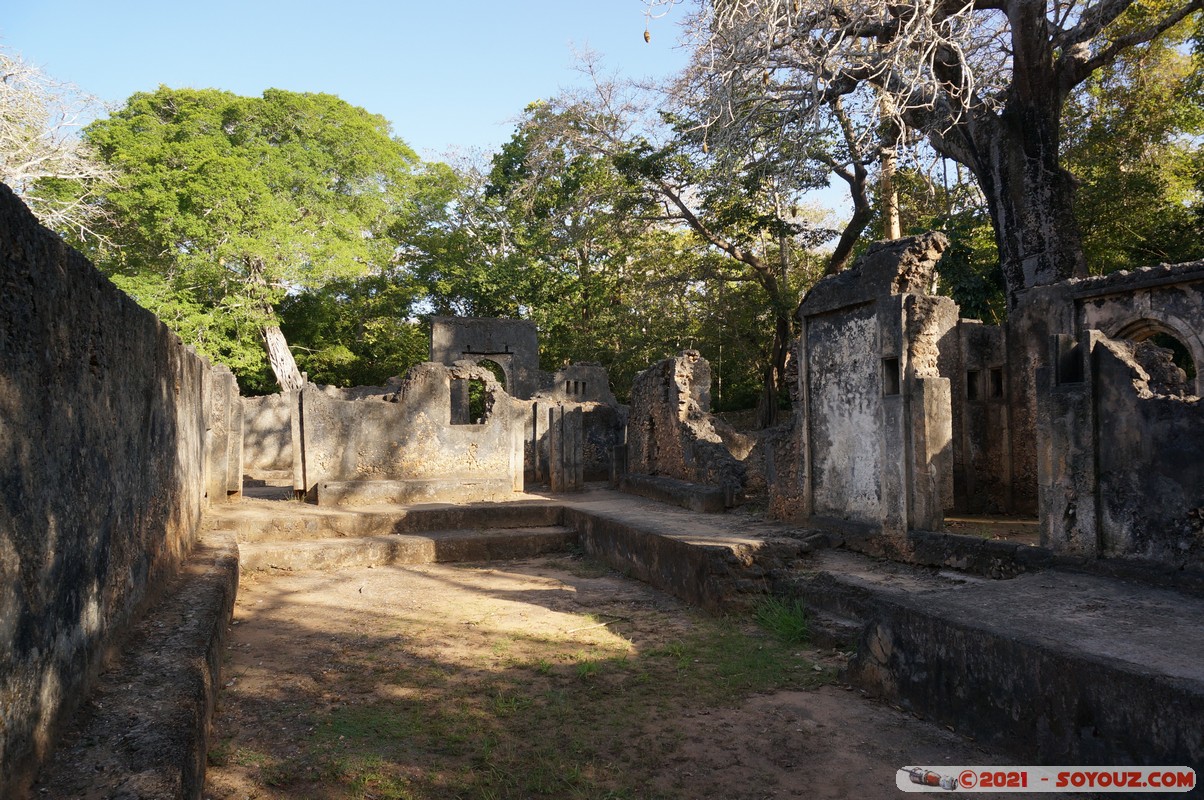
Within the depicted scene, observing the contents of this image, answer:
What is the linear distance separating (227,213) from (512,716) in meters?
18.4

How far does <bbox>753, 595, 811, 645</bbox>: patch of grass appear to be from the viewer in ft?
19.4

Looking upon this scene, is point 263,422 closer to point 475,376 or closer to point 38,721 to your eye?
point 475,376

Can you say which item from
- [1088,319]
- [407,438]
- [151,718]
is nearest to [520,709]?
[151,718]

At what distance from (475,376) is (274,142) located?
49.5 feet

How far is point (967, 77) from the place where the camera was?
11641 mm

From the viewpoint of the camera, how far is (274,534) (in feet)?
30.6

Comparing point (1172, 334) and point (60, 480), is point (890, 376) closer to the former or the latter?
point (1172, 334)

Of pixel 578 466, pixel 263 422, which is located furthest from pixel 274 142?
pixel 578 466

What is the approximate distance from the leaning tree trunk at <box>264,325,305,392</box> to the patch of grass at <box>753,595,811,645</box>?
59.6 feet

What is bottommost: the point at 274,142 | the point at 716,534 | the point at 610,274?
A: the point at 716,534

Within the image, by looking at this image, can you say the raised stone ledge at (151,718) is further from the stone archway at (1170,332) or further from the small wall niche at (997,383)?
the stone archway at (1170,332)

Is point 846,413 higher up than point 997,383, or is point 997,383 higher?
point 997,383

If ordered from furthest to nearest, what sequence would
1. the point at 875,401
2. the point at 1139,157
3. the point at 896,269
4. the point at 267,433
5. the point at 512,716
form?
the point at 267,433
the point at 1139,157
the point at 875,401
the point at 896,269
the point at 512,716

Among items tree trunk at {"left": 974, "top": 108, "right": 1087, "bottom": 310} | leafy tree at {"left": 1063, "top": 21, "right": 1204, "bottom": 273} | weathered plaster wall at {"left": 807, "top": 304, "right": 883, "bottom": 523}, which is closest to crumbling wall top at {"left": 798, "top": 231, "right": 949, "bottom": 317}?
weathered plaster wall at {"left": 807, "top": 304, "right": 883, "bottom": 523}
